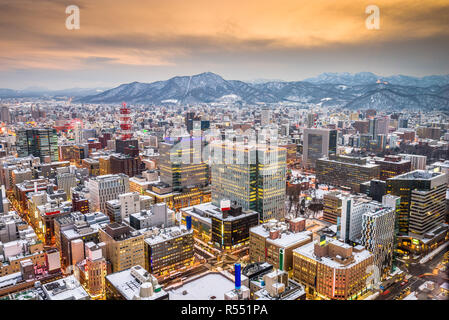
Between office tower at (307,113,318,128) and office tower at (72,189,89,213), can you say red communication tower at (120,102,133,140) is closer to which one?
office tower at (72,189,89,213)

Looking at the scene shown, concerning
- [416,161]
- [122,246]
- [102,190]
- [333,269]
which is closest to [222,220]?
[122,246]

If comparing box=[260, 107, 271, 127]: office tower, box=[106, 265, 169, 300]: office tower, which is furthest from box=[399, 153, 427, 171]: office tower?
box=[106, 265, 169, 300]: office tower

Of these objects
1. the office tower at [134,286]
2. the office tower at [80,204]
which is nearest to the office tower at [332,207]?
the office tower at [134,286]

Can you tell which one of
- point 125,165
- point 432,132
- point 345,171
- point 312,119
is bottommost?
point 345,171

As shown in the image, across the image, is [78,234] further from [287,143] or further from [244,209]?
[287,143]

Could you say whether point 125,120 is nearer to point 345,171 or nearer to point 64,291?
point 345,171
